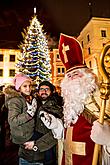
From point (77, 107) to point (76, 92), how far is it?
0.45 ft

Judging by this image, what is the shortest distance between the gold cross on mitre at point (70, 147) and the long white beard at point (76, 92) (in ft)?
0.30

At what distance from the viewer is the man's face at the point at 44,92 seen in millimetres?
2203

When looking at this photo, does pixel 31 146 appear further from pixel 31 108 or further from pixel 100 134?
pixel 100 134

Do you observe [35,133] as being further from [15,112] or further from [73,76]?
[73,76]

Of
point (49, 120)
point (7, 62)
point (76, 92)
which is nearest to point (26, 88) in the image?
point (49, 120)

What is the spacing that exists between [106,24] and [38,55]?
8.74m

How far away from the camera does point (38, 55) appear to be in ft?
31.2

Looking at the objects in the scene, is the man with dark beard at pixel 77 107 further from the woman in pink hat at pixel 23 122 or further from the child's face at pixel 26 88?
the child's face at pixel 26 88

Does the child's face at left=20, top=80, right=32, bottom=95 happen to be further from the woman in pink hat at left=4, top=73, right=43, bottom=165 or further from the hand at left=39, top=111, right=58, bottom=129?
the hand at left=39, top=111, right=58, bottom=129


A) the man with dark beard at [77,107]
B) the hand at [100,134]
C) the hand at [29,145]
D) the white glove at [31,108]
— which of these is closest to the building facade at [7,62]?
the white glove at [31,108]

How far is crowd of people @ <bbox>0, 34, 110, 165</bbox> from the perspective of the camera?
153cm

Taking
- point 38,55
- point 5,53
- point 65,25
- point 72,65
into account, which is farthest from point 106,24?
point 72,65

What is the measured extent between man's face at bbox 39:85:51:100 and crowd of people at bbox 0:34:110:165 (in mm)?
45

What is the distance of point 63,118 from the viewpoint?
5.93 feet
